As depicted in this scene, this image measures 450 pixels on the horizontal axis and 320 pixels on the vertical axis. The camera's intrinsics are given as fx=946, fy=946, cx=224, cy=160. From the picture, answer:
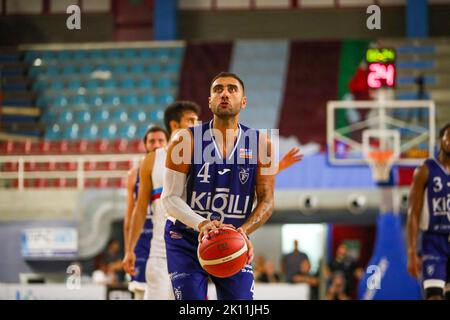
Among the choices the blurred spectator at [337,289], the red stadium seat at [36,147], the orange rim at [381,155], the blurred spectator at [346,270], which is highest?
the red stadium seat at [36,147]

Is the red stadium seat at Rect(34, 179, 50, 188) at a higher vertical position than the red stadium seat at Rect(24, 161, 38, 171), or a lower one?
lower

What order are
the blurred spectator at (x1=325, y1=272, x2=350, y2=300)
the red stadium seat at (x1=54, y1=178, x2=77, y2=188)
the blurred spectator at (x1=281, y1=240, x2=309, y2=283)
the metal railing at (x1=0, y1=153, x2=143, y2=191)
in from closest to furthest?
the blurred spectator at (x1=325, y1=272, x2=350, y2=300) < the blurred spectator at (x1=281, y1=240, x2=309, y2=283) < the metal railing at (x1=0, y1=153, x2=143, y2=191) < the red stadium seat at (x1=54, y1=178, x2=77, y2=188)

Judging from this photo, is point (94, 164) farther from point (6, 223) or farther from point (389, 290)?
point (389, 290)

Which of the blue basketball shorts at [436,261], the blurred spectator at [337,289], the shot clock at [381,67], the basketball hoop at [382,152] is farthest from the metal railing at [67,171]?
the blue basketball shorts at [436,261]

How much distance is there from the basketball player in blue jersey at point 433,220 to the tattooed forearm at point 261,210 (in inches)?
91.7

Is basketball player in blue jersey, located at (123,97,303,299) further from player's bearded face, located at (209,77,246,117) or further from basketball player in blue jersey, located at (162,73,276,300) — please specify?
player's bearded face, located at (209,77,246,117)

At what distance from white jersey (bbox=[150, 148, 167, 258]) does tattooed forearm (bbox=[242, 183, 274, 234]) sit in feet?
6.36

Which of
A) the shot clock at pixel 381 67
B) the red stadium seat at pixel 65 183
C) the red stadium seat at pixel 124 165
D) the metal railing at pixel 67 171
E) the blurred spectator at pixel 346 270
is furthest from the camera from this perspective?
the red stadium seat at pixel 65 183

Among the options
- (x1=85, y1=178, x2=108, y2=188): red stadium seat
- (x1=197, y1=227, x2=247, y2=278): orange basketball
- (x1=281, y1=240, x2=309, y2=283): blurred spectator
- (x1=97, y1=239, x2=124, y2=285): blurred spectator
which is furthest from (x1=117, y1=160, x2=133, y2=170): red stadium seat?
(x1=197, y1=227, x2=247, y2=278): orange basketball

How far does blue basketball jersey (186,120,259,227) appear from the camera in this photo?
5.72m

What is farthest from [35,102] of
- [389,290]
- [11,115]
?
[389,290]

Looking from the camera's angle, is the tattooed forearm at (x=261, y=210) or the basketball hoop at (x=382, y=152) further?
the basketball hoop at (x=382, y=152)

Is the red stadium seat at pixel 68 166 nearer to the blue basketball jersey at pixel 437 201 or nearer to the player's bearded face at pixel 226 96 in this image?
the blue basketball jersey at pixel 437 201

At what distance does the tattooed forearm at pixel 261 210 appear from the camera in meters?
5.60
